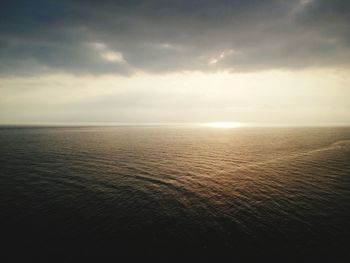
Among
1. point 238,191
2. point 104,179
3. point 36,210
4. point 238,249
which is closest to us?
point 238,249

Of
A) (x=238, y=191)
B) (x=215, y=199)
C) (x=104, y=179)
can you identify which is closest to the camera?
(x=215, y=199)

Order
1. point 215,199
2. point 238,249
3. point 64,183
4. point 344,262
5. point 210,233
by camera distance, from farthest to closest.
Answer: point 64,183
point 215,199
point 210,233
point 238,249
point 344,262

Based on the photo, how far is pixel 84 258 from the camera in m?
18.5

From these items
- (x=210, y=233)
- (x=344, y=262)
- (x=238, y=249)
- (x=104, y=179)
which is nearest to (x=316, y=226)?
(x=344, y=262)

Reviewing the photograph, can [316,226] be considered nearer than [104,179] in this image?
Yes

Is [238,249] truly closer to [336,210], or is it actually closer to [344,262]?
[344,262]

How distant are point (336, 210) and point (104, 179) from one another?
42.6m

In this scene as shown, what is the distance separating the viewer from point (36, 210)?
2731 cm

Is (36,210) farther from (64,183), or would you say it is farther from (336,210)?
(336,210)

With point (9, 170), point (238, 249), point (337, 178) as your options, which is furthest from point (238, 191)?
point (9, 170)

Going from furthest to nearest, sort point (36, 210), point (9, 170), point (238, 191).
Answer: point (9, 170) < point (238, 191) < point (36, 210)

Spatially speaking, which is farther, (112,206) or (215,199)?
(215,199)

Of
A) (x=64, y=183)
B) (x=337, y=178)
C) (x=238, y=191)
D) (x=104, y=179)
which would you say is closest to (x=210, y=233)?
(x=238, y=191)

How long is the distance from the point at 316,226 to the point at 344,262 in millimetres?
6190
